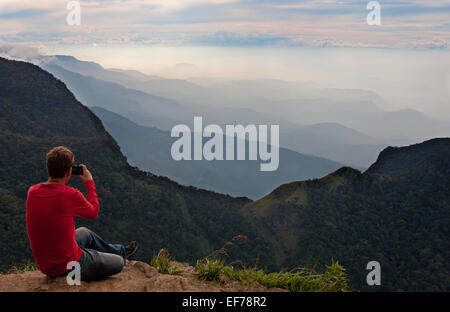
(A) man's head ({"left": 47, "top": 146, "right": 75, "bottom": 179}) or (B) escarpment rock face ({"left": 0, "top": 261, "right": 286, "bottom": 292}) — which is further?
(B) escarpment rock face ({"left": 0, "top": 261, "right": 286, "bottom": 292})

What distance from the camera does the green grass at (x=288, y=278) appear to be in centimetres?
600

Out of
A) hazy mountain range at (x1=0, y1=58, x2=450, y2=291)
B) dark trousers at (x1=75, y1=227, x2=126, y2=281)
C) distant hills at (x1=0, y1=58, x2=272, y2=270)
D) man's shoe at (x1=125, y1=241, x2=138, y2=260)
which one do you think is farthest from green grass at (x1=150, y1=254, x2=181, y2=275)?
hazy mountain range at (x1=0, y1=58, x2=450, y2=291)

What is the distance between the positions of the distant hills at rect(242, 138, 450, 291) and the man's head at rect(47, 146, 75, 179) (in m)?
48.9

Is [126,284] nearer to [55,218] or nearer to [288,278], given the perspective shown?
[55,218]

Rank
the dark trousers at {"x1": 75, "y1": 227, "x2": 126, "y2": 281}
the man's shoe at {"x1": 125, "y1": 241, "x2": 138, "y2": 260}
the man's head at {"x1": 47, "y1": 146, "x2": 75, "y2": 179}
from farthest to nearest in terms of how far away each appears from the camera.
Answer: the man's shoe at {"x1": 125, "y1": 241, "x2": 138, "y2": 260} < the dark trousers at {"x1": 75, "y1": 227, "x2": 126, "y2": 281} < the man's head at {"x1": 47, "y1": 146, "x2": 75, "y2": 179}

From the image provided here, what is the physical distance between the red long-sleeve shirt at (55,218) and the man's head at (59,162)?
15 cm

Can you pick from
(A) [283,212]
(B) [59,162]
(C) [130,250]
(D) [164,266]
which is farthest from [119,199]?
(B) [59,162]

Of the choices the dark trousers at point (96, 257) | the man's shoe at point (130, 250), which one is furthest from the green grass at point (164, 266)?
the dark trousers at point (96, 257)

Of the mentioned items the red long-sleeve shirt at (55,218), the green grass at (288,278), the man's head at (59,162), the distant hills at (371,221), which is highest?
the man's head at (59,162)

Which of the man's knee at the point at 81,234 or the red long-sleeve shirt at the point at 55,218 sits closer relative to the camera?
the red long-sleeve shirt at the point at 55,218

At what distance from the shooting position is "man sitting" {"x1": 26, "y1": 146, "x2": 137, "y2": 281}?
4.81 meters

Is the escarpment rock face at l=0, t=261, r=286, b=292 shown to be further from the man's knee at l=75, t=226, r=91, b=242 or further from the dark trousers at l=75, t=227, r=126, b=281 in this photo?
the man's knee at l=75, t=226, r=91, b=242

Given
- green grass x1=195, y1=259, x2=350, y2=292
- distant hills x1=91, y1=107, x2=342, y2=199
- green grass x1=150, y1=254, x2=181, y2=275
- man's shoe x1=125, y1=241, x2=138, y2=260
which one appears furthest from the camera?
distant hills x1=91, y1=107, x2=342, y2=199

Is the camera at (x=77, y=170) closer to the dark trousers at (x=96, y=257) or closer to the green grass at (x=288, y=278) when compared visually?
the dark trousers at (x=96, y=257)
